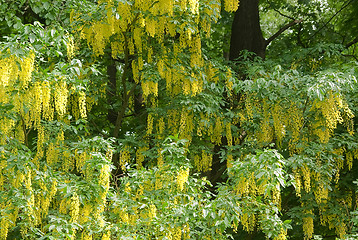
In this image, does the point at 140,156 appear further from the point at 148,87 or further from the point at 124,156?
the point at 148,87

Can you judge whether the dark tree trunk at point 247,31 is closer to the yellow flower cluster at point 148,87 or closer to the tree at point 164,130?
the tree at point 164,130

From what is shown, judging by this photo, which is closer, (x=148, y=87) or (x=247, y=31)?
(x=148, y=87)

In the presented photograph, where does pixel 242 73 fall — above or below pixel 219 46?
below

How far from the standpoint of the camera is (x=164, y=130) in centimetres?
707

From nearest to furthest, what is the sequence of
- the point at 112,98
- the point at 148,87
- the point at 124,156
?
the point at 148,87
the point at 124,156
the point at 112,98

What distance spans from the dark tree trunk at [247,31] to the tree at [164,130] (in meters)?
0.02

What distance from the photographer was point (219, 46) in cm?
1098

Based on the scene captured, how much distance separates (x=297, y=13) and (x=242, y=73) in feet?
8.86

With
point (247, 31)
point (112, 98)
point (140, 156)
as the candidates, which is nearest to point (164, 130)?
point (140, 156)

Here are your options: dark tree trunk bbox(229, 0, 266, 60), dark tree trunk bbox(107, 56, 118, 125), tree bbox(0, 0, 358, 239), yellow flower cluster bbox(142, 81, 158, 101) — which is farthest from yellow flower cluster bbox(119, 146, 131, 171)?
dark tree trunk bbox(229, 0, 266, 60)

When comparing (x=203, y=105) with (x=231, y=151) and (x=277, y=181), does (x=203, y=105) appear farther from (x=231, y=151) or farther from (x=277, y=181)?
(x=277, y=181)

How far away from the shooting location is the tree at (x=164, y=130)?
16.0 feet

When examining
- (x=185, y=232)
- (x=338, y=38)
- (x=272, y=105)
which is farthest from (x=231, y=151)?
(x=338, y=38)

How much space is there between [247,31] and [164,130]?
278 cm
